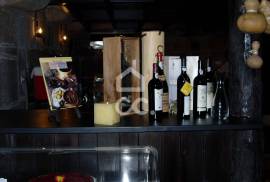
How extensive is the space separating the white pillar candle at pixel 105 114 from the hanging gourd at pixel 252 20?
2.28 ft

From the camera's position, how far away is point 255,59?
1.48 meters

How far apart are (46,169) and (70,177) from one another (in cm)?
35

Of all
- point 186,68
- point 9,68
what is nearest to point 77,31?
point 9,68

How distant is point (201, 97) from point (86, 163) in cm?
70

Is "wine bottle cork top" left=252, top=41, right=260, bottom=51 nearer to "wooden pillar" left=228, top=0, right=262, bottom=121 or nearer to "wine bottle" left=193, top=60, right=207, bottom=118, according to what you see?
"wooden pillar" left=228, top=0, right=262, bottom=121

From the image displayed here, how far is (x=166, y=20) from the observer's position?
8.39 meters

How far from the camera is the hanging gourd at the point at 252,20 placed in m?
1.40

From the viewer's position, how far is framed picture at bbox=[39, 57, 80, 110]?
1.51m

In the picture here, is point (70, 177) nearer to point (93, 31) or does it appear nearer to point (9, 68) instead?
point (9, 68)

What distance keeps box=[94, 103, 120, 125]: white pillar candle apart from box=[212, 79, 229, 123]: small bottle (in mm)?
506

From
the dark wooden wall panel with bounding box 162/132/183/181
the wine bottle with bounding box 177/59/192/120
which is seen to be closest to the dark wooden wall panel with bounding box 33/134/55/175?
the dark wooden wall panel with bounding box 162/132/183/181

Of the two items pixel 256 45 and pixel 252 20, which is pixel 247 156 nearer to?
pixel 256 45

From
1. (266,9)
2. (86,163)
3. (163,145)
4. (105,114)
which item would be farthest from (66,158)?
(266,9)

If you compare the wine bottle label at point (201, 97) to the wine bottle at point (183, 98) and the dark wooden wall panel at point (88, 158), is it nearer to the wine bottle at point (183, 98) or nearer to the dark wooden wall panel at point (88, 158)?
the wine bottle at point (183, 98)
